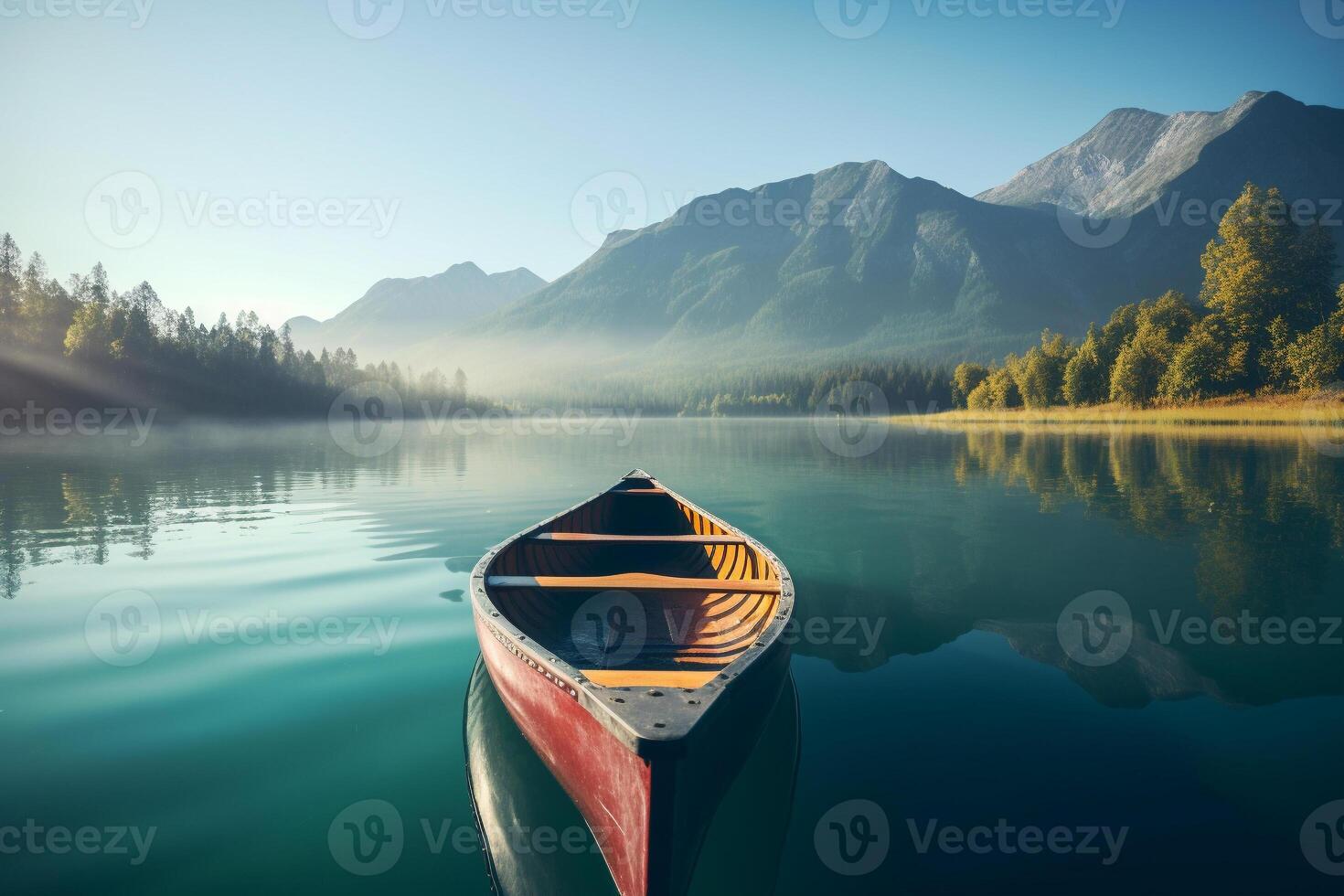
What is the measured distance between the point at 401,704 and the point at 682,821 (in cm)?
484

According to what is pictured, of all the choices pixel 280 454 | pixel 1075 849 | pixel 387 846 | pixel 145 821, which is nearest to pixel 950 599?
pixel 1075 849

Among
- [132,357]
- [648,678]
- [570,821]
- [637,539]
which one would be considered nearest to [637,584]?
[637,539]

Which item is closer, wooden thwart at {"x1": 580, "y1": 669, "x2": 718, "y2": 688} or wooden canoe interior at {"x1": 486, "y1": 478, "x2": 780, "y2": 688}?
wooden thwart at {"x1": 580, "y1": 669, "x2": 718, "y2": 688}

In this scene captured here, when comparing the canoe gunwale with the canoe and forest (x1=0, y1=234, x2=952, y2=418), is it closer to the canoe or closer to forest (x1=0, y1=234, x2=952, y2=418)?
the canoe

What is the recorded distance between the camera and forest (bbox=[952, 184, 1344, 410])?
52812 mm

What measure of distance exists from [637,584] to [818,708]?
2.72m

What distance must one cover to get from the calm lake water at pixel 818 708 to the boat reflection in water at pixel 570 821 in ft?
0.15

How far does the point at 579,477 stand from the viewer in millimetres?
31609

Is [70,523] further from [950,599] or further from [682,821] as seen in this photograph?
[950,599]

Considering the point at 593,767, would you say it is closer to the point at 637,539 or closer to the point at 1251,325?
the point at 637,539

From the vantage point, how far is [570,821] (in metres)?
5.09

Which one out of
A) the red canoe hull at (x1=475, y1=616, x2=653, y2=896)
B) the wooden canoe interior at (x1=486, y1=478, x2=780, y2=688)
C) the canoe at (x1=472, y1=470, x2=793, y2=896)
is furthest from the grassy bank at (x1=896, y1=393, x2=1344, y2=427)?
the red canoe hull at (x1=475, y1=616, x2=653, y2=896)

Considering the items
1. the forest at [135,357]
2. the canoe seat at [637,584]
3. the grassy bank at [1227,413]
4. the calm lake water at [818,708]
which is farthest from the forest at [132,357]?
the grassy bank at [1227,413]

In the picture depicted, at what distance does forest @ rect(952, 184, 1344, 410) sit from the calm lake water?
50.8 meters
